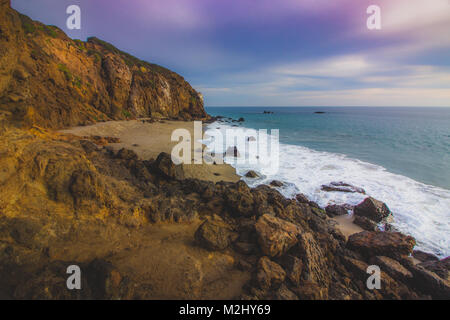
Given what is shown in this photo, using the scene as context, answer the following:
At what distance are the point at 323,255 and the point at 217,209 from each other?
2.95m

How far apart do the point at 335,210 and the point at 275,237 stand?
5974 millimetres

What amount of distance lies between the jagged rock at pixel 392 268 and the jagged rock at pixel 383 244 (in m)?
0.27

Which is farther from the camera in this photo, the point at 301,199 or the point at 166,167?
the point at 301,199

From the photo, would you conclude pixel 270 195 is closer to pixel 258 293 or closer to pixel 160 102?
pixel 258 293

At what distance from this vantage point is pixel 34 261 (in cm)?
306

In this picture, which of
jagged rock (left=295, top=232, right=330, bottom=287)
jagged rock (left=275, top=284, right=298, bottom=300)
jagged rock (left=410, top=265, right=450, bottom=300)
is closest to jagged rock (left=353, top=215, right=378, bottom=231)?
jagged rock (left=410, top=265, right=450, bottom=300)

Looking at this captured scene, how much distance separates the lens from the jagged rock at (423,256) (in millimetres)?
5973

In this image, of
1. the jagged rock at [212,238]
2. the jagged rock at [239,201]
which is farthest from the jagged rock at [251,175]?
the jagged rock at [212,238]

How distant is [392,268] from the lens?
14.5 ft

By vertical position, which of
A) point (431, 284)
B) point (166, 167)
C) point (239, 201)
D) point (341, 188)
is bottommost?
point (431, 284)

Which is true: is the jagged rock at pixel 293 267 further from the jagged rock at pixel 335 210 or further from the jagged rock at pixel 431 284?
the jagged rock at pixel 335 210

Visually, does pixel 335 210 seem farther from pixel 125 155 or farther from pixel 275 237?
pixel 125 155

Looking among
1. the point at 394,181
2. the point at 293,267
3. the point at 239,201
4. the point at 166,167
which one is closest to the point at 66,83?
the point at 166,167

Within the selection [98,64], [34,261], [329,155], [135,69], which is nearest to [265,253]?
[34,261]
